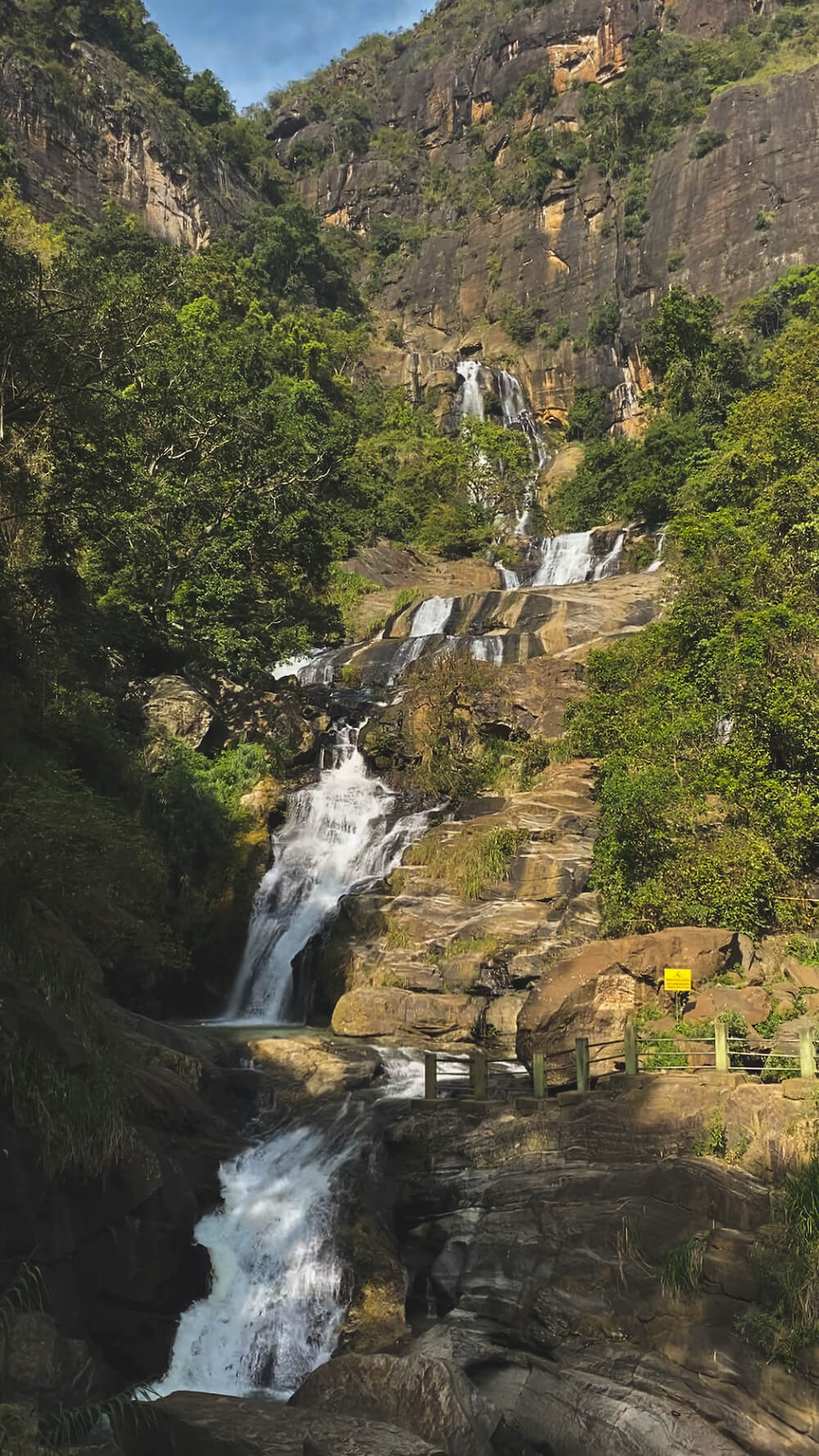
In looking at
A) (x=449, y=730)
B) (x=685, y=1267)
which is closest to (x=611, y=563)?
(x=449, y=730)

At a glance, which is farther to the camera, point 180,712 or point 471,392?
point 471,392

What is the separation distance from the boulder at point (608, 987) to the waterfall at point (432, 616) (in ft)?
65.4

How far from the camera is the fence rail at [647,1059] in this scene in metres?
10.9

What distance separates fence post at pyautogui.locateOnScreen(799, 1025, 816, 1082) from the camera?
398 inches

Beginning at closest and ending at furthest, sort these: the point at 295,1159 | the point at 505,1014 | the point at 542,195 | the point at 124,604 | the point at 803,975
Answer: the point at 295,1159 → the point at 803,975 → the point at 505,1014 → the point at 124,604 → the point at 542,195

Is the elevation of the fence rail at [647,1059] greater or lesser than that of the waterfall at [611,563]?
lesser

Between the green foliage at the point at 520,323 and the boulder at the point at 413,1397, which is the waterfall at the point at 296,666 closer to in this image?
the boulder at the point at 413,1397

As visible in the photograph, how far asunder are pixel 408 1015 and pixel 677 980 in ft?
17.0

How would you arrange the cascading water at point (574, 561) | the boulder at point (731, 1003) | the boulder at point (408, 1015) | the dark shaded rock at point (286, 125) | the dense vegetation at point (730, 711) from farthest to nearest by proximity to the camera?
the dark shaded rock at point (286, 125) < the cascading water at point (574, 561) < the dense vegetation at point (730, 711) < the boulder at point (408, 1015) < the boulder at point (731, 1003)

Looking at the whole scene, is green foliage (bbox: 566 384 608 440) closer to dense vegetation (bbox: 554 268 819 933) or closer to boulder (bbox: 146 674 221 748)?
dense vegetation (bbox: 554 268 819 933)

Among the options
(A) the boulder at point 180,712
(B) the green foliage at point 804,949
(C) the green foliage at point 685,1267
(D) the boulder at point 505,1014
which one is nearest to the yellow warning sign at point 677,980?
(B) the green foliage at point 804,949

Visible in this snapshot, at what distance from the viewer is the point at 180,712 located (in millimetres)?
23266

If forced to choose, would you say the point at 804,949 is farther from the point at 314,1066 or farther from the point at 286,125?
the point at 286,125

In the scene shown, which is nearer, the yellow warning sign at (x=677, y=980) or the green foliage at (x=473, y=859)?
the yellow warning sign at (x=677, y=980)
